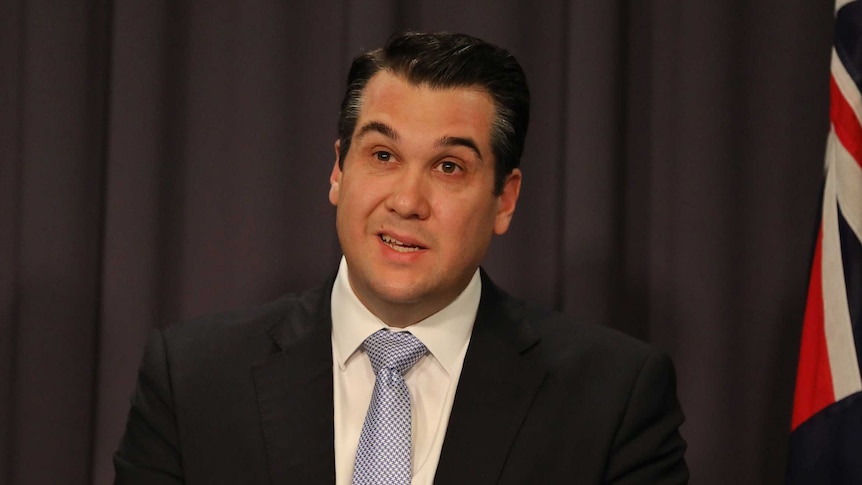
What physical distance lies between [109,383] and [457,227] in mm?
934

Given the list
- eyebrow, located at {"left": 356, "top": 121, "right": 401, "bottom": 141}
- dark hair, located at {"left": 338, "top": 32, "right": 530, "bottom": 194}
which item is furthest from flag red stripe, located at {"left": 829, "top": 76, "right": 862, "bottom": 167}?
eyebrow, located at {"left": 356, "top": 121, "right": 401, "bottom": 141}

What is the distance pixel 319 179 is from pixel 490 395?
748 mm

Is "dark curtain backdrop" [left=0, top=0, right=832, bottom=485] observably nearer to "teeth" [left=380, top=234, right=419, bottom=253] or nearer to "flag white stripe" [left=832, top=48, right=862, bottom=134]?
"flag white stripe" [left=832, top=48, right=862, bottom=134]

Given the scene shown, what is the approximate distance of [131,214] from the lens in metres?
2.31

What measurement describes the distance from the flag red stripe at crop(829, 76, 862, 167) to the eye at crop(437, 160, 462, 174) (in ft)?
2.19

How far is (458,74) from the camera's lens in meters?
1.84

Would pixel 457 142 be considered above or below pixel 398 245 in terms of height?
above

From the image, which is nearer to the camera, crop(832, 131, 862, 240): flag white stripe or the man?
the man

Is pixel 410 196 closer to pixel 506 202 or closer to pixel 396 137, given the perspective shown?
pixel 396 137

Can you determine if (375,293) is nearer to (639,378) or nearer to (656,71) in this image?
(639,378)

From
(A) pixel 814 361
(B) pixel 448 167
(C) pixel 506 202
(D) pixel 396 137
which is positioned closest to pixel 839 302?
(A) pixel 814 361

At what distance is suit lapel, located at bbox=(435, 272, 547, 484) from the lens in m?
1.76

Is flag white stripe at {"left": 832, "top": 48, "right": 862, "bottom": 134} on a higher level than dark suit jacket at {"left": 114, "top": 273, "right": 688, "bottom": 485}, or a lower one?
higher

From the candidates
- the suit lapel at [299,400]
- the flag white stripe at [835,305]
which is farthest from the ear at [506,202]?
the flag white stripe at [835,305]
